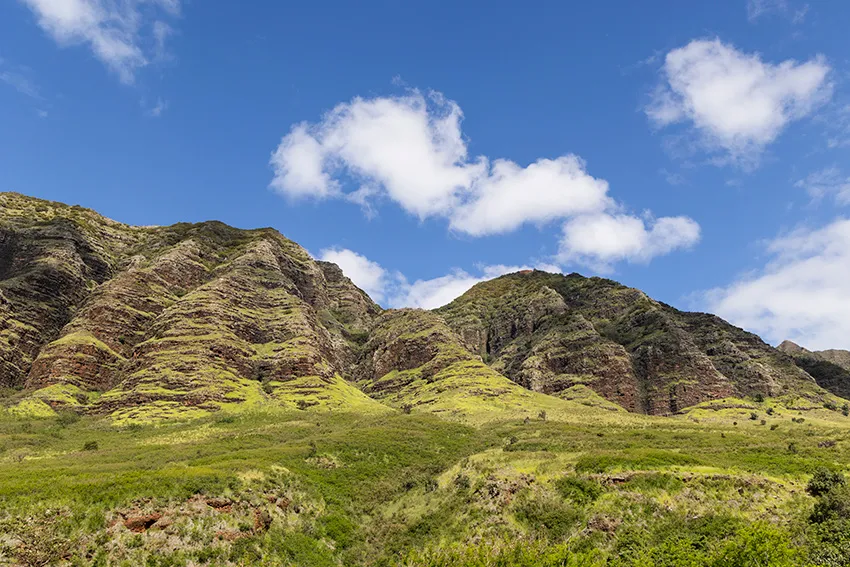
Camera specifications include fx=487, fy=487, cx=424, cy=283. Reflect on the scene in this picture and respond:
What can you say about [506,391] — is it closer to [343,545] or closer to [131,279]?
[343,545]

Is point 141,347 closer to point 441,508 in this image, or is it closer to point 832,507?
point 441,508

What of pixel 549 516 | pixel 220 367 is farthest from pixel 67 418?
pixel 549 516

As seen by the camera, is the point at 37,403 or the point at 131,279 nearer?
the point at 37,403

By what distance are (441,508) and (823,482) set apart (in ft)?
120

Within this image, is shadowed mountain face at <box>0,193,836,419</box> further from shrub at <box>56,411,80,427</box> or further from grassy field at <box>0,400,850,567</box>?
grassy field at <box>0,400,850,567</box>

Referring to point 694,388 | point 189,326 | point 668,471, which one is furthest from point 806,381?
point 189,326

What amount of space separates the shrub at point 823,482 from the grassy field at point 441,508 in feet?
1.08

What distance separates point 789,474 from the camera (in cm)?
4834

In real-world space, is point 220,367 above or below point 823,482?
above

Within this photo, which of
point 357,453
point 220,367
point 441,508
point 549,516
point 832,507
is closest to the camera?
point 832,507

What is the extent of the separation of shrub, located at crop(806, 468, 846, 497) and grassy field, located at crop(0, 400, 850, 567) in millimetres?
329

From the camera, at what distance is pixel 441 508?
56.1 m

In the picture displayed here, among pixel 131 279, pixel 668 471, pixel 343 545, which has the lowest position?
pixel 343 545

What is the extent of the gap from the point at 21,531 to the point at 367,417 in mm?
94575
